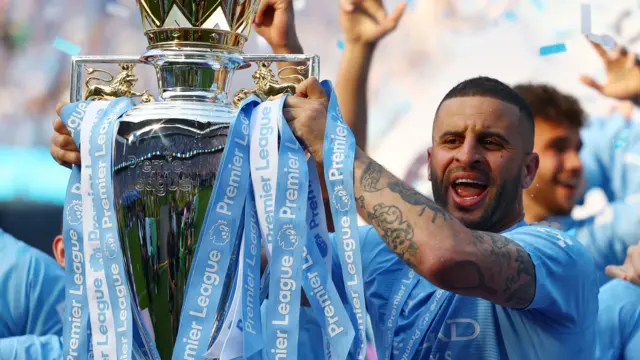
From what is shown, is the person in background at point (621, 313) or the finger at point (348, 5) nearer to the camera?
the person in background at point (621, 313)

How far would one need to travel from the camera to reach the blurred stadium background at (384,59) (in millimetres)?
3143

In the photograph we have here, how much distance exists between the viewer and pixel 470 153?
6.14ft

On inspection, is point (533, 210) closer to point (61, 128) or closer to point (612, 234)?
point (612, 234)

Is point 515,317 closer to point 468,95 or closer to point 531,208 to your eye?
point 468,95

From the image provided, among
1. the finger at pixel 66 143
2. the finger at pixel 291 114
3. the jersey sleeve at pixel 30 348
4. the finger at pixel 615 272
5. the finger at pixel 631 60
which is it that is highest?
the finger at pixel 631 60

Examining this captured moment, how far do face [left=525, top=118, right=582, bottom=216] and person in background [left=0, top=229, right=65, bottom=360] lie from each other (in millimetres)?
1681

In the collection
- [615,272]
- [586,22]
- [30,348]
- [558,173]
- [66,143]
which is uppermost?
[586,22]

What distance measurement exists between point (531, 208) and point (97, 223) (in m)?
1.98

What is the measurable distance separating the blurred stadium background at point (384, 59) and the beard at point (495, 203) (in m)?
1.28

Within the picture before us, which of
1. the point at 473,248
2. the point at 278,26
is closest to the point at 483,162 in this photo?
the point at 473,248

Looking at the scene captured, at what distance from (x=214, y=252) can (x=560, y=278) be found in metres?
0.66

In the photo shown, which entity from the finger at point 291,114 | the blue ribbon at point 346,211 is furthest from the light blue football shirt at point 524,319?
the finger at point 291,114

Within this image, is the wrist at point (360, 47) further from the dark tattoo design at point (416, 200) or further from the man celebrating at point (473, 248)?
the dark tattoo design at point (416, 200)

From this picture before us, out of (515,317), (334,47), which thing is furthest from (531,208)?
(515,317)
